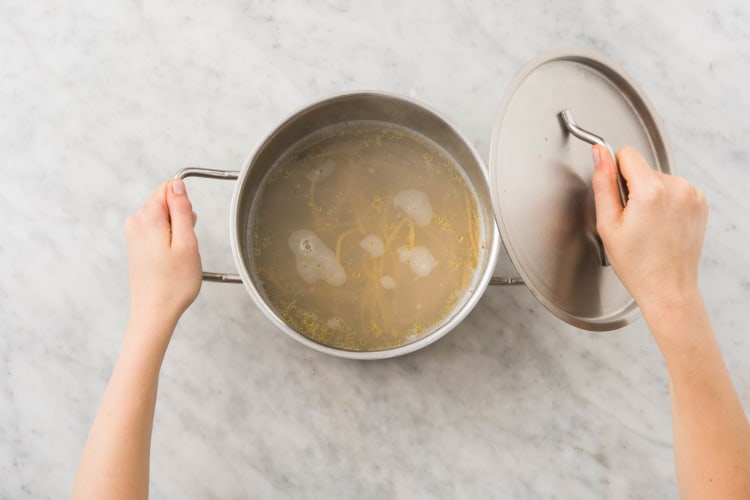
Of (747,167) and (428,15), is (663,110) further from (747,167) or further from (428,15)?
(428,15)

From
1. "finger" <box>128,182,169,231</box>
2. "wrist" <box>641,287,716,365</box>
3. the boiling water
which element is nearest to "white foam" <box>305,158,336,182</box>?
the boiling water

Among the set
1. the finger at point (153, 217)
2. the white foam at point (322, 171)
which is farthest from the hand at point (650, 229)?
the finger at point (153, 217)

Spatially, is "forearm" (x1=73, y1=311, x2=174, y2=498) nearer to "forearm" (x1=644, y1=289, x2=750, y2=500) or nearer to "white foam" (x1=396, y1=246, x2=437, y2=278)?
"white foam" (x1=396, y1=246, x2=437, y2=278)

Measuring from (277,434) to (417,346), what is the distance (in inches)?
10.2

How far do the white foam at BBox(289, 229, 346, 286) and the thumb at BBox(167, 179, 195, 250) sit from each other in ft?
0.52

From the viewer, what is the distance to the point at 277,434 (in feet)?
2.78

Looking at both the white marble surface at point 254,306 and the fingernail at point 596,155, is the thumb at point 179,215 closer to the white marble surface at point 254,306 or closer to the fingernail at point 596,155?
the white marble surface at point 254,306

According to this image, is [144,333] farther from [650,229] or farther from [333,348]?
[650,229]

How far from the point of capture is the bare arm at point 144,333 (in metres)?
0.68

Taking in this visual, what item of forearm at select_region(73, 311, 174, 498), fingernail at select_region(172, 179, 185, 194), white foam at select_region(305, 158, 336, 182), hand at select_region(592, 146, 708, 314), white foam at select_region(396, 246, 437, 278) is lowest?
forearm at select_region(73, 311, 174, 498)

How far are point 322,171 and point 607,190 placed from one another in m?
0.39

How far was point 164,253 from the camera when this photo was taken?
705mm

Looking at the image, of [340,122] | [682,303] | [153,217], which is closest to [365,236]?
[340,122]

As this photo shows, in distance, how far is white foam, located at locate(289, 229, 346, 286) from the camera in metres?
0.83
